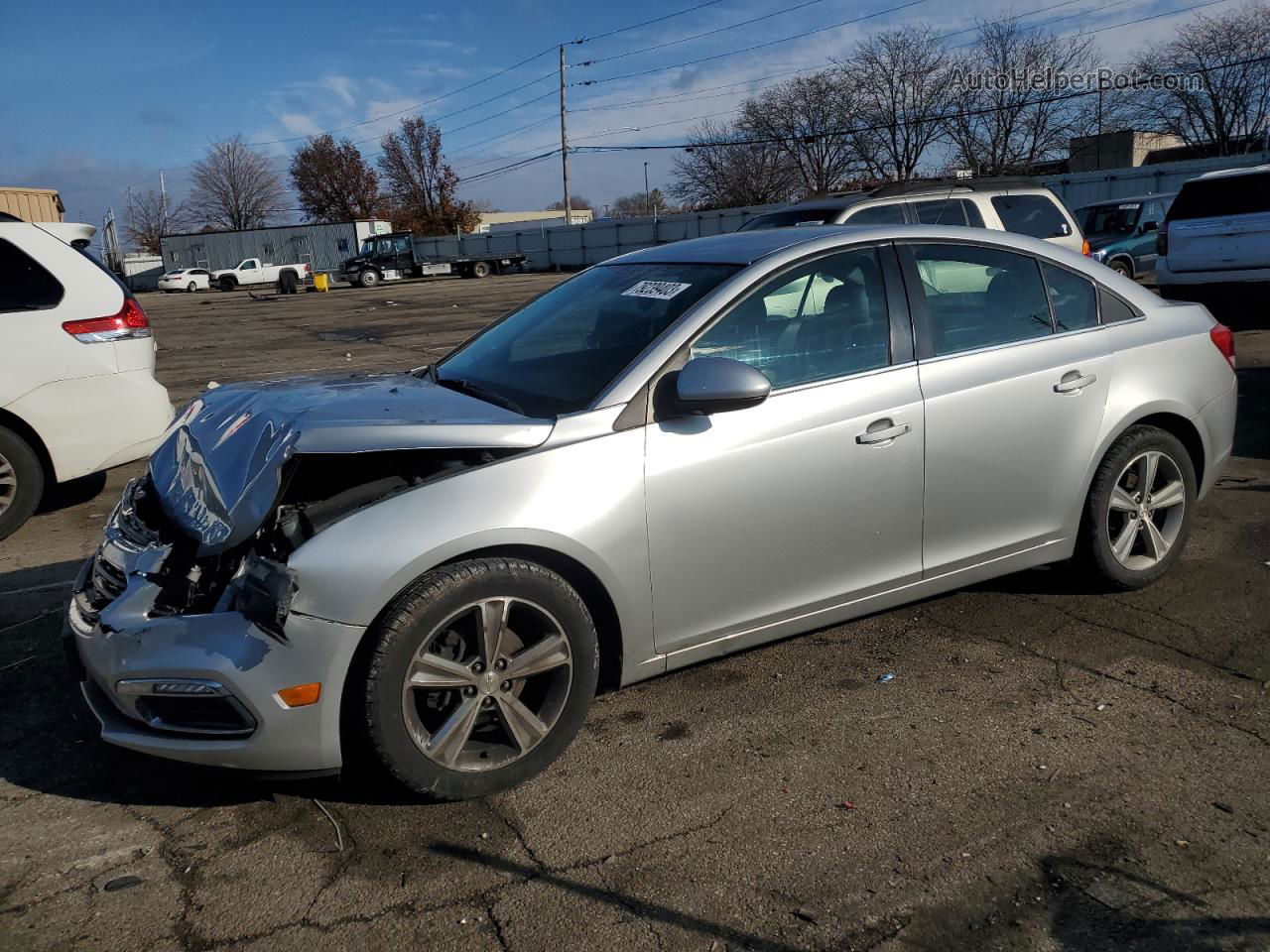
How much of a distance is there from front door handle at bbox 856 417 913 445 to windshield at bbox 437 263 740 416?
2.48 ft

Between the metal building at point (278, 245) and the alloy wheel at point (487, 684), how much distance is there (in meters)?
63.2

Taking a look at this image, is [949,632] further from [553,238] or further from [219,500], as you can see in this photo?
[553,238]

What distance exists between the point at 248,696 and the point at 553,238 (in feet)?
179

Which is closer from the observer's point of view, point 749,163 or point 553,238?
point 553,238

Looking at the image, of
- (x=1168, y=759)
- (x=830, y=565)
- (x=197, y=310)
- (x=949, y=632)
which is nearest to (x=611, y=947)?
(x=830, y=565)

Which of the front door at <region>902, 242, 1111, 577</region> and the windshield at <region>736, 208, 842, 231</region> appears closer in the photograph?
the front door at <region>902, 242, 1111, 577</region>

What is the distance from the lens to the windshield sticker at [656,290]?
3.82m

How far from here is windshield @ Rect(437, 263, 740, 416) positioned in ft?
11.8

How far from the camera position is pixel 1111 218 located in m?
18.3

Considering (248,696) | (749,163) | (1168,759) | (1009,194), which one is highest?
(749,163)

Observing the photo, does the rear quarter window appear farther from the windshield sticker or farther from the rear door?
the windshield sticker

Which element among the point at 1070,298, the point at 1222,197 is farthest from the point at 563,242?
the point at 1070,298

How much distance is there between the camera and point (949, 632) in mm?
4270

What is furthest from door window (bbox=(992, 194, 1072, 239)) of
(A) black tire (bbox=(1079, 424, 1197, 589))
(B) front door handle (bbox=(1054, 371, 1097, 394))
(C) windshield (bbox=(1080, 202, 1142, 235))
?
(C) windshield (bbox=(1080, 202, 1142, 235))
